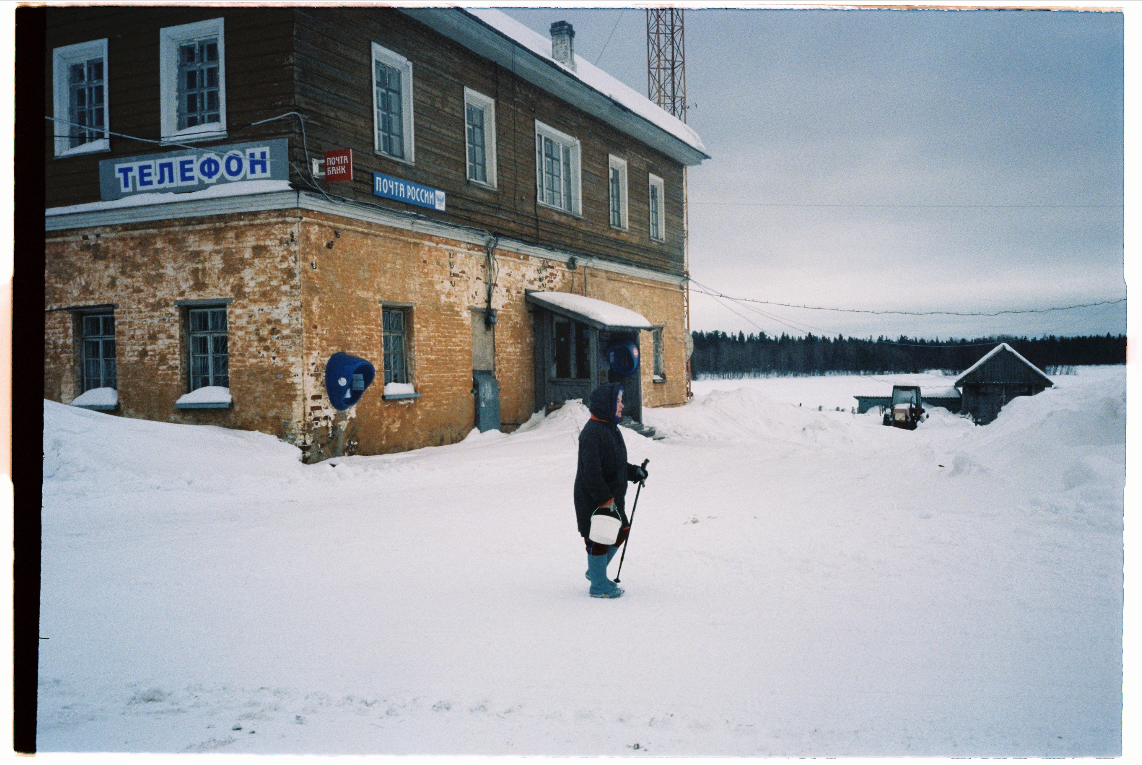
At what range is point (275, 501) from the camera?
875cm

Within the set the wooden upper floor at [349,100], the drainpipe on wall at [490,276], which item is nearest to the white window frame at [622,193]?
the wooden upper floor at [349,100]

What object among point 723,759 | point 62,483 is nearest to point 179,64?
point 62,483

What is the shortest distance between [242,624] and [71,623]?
1010 millimetres

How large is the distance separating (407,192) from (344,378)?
11.2ft

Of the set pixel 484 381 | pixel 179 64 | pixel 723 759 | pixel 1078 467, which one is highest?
pixel 179 64

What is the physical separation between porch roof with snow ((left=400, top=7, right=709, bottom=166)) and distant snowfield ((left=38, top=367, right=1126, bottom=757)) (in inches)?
302

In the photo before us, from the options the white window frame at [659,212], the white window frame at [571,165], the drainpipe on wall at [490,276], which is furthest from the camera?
the white window frame at [659,212]

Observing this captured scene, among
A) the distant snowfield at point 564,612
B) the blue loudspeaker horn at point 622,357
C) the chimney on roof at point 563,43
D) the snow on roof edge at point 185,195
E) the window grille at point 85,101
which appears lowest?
the distant snowfield at point 564,612

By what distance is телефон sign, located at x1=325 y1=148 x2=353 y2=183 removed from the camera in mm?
11039

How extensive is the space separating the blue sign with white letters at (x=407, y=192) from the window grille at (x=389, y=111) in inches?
21.5

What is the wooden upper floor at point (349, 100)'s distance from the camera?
10961mm

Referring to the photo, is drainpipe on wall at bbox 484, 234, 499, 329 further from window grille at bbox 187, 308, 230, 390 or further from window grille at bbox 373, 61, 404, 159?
window grille at bbox 187, 308, 230, 390

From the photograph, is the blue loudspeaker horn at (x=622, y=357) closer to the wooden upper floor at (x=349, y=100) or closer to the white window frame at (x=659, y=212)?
the wooden upper floor at (x=349, y=100)

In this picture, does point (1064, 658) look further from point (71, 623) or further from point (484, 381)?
point (484, 381)
